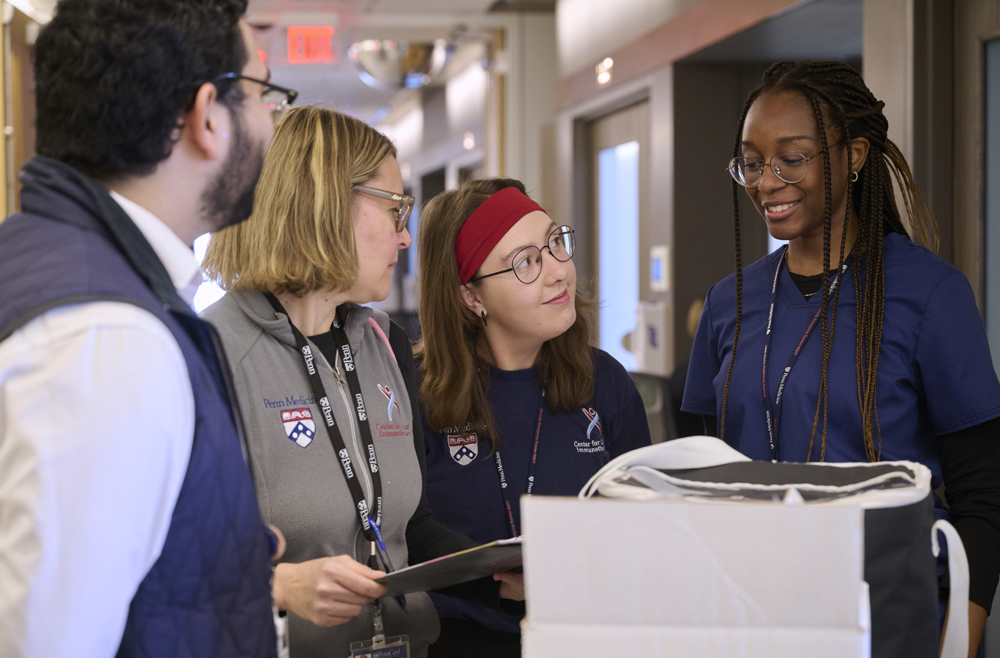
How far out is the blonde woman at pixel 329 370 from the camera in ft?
4.70

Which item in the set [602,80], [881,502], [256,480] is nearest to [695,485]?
[881,502]

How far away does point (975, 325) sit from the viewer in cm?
150

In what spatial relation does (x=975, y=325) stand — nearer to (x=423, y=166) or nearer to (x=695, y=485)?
(x=695, y=485)

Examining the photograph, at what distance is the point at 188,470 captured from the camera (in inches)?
35.0

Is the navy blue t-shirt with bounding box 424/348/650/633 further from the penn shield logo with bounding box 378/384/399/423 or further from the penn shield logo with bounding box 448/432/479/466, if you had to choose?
the penn shield logo with bounding box 378/384/399/423

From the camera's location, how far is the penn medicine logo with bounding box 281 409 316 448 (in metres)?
1.44

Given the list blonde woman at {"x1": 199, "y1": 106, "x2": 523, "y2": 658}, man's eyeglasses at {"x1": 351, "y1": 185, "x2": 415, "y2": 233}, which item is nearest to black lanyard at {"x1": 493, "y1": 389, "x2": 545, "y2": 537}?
blonde woman at {"x1": 199, "y1": 106, "x2": 523, "y2": 658}

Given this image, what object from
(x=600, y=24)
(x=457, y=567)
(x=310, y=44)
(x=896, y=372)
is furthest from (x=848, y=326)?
(x=310, y=44)

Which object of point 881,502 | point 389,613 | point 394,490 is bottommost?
point 389,613

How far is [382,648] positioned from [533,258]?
0.88 metres

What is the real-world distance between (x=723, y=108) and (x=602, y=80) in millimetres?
837

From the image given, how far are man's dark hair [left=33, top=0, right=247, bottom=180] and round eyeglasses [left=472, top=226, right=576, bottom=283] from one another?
1.01m

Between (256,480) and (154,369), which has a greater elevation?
(154,369)

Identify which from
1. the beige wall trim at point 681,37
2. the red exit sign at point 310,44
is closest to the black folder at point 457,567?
the beige wall trim at point 681,37
